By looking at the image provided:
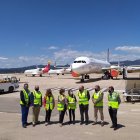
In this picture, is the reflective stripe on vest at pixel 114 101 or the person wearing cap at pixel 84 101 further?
the person wearing cap at pixel 84 101

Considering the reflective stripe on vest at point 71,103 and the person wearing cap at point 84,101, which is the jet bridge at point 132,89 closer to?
the person wearing cap at point 84,101

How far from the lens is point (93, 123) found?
1388cm

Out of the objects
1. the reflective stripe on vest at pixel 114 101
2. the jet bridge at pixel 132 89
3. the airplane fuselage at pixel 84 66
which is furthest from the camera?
the airplane fuselage at pixel 84 66

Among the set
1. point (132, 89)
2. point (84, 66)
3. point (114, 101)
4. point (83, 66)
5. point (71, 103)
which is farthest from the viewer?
point (84, 66)

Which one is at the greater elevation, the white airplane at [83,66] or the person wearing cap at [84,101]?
the white airplane at [83,66]

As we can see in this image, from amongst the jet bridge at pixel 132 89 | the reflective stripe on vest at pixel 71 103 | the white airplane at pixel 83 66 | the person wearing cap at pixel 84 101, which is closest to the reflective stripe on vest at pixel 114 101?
the person wearing cap at pixel 84 101

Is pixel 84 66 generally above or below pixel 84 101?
above

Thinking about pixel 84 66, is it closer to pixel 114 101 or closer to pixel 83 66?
pixel 83 66

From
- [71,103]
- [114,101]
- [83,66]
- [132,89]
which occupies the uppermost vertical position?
[83,66]

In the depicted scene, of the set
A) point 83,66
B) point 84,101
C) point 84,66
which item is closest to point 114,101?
point 84,101

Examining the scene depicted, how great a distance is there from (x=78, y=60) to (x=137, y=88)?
92.8ft

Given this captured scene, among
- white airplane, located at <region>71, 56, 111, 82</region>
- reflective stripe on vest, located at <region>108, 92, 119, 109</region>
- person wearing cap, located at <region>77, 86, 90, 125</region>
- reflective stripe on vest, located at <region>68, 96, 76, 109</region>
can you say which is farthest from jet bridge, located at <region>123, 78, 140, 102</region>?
white airplane, located at <region>71, 56, 111, 82</region>

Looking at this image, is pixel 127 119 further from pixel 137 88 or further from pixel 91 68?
pixel 91 68

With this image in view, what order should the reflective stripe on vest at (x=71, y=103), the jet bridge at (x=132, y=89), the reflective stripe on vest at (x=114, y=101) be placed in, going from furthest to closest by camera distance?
the jet bridge at (x=132, y=89), the reflective stripe on vest at (x=71, y=103), the reflective stripe on vest at (x=114, y=101)
